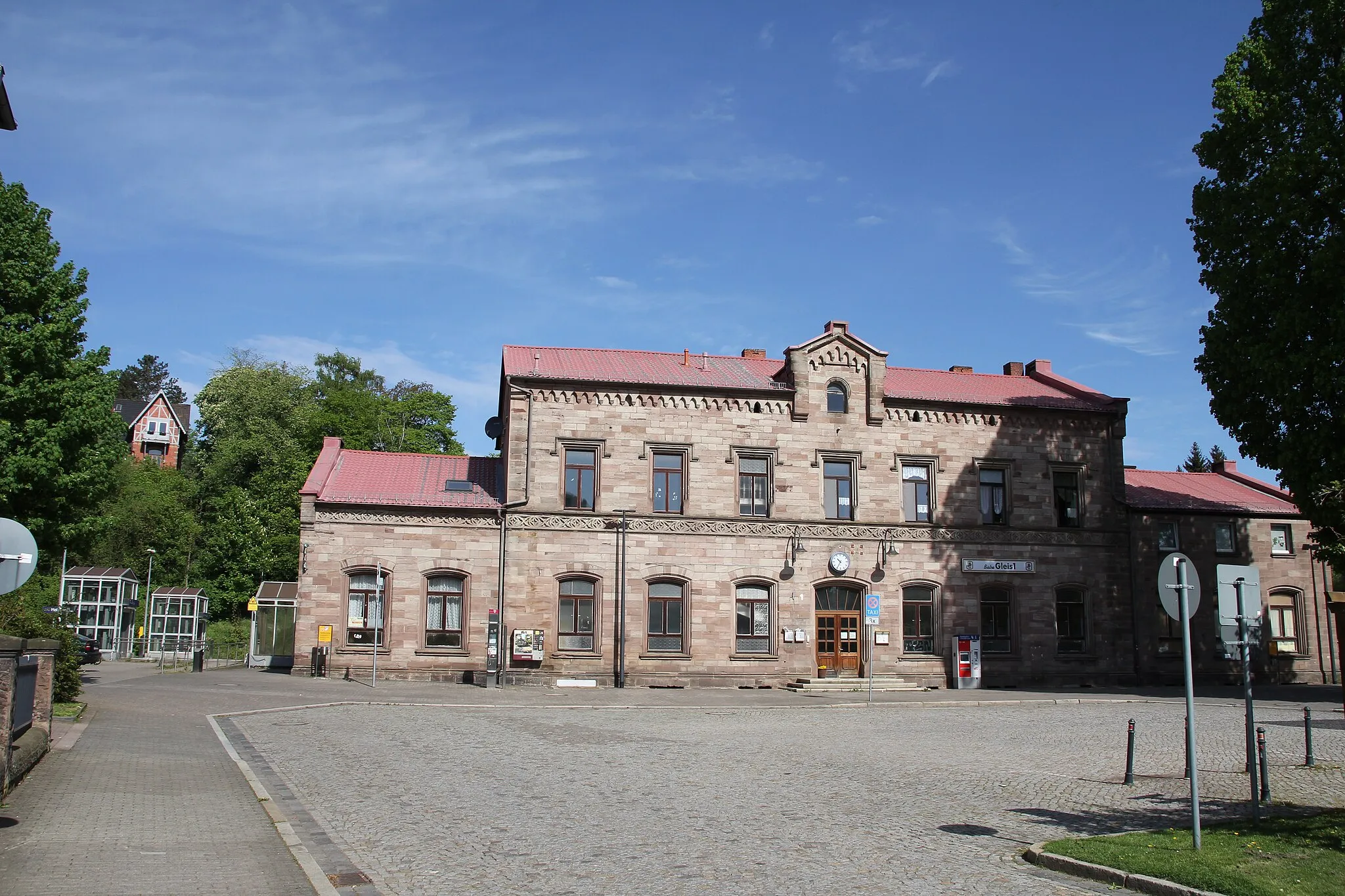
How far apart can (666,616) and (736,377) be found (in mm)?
9347

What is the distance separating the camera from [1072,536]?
3888 centimetres

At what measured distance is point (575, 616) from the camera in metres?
34.9

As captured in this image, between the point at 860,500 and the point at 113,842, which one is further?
the point at 860,500

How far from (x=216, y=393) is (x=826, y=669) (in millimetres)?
53645

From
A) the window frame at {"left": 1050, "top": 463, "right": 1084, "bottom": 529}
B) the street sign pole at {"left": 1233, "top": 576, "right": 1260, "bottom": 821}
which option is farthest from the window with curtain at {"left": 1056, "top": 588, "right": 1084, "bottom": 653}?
the street sign pole at {"left": 1233, "top": 576, "right": 1260, "bottom": 821}

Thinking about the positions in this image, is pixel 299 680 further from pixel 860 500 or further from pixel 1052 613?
pixel 1052 613

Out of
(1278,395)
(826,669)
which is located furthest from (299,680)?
(1278,395)

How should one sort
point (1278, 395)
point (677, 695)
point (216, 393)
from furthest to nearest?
point (216, 393)
point (677, 695)
point (1278, 395)

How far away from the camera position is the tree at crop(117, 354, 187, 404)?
120 metres

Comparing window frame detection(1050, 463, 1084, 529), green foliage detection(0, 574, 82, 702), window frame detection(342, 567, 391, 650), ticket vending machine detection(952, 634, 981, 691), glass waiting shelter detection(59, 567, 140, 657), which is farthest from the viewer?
glass waiting shelter detection(59, 567, 140, 657)

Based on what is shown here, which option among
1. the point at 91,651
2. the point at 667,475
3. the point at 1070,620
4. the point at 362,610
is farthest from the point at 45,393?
the point at 1070,620

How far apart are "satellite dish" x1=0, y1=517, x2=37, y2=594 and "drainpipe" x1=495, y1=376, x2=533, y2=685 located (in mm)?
24381

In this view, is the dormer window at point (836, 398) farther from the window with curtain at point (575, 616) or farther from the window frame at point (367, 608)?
the window frame at point (367, 608)

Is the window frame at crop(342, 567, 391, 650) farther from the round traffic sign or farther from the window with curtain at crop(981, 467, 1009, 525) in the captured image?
the round traffic sign
